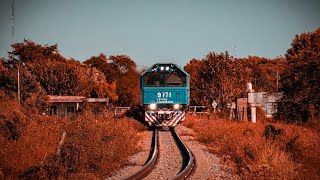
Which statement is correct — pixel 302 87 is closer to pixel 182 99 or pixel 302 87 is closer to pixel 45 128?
pixel 182 99

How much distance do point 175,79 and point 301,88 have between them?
22.9ft

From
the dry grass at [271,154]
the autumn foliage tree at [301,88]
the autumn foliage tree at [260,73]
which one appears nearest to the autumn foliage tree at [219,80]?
the autumn foliage tree at [260,73]

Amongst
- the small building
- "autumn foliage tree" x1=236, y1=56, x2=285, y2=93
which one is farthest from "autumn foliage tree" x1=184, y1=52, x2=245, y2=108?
the small building

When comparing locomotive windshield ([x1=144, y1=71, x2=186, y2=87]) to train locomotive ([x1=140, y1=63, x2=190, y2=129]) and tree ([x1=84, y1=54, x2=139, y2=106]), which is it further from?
tree ([x1=84, y1=54, x2=139, y2=106])

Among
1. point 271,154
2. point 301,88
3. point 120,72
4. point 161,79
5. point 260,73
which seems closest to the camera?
point 271,154

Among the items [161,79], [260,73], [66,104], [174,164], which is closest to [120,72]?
[260,73]

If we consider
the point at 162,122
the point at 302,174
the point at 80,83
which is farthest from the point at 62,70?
the point at 302,174

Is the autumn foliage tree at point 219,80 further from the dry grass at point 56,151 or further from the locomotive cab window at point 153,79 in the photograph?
the dry grass at point 56,151

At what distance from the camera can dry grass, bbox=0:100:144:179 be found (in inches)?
344

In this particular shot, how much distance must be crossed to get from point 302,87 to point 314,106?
5.04ft

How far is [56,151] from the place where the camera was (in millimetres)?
9602

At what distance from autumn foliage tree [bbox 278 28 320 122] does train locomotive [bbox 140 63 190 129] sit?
609cm

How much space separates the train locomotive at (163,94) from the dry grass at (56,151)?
5.28m

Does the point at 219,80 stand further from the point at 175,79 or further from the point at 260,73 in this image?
the point at 260,73
